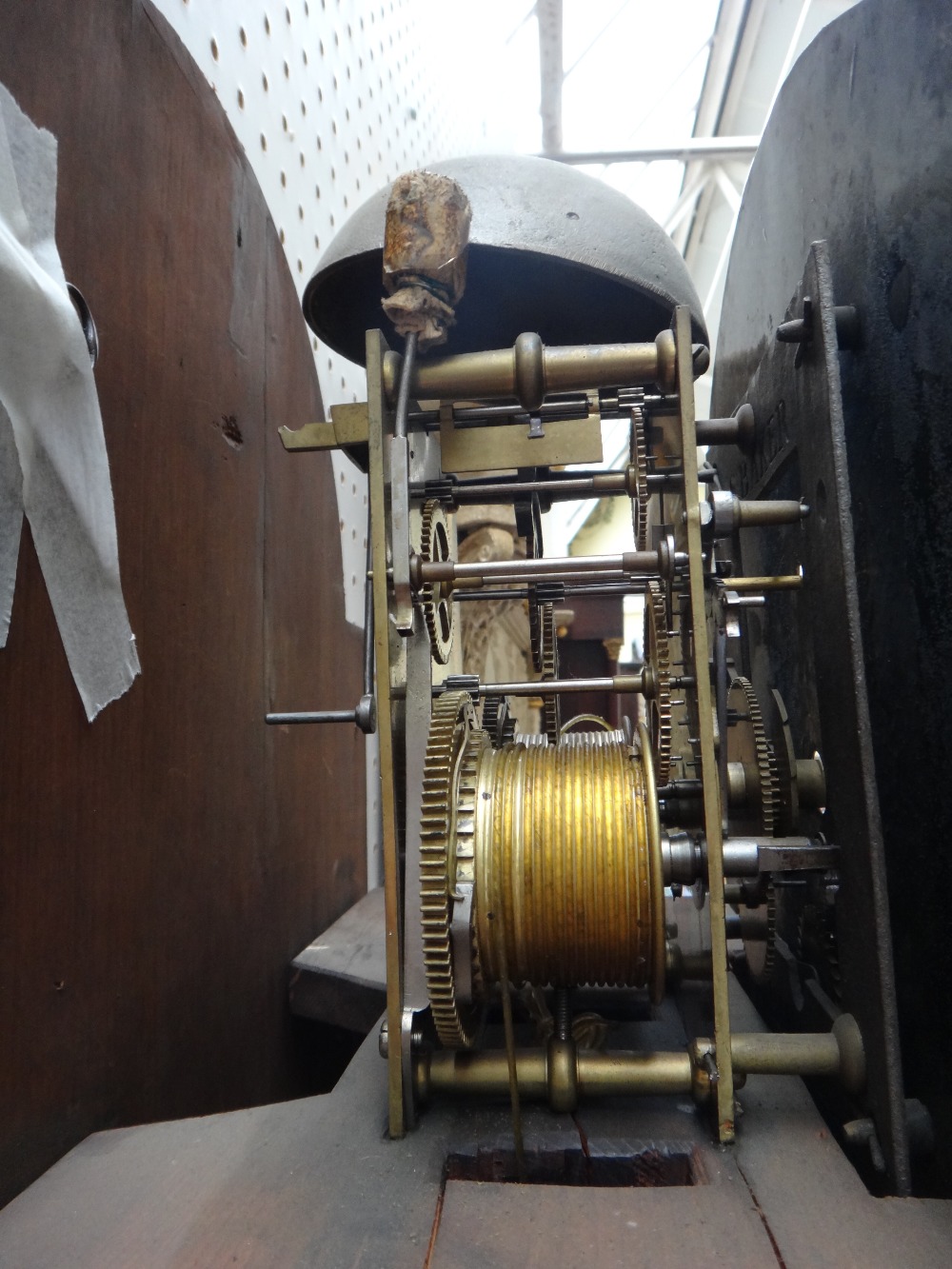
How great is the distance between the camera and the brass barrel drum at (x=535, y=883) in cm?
96

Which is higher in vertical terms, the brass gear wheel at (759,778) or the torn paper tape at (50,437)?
the torn paper tape at (50,437)

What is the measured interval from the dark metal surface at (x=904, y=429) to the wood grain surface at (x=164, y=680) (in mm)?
972

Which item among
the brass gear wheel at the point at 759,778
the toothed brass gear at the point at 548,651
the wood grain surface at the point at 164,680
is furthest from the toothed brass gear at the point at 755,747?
the wood grain surface at the point at 164,680

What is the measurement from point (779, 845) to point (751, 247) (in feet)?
3.65

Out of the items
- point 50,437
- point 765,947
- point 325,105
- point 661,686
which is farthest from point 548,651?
point 325,105

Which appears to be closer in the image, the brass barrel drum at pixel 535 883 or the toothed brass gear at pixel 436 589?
the brass barrel drum at pixel 535 883

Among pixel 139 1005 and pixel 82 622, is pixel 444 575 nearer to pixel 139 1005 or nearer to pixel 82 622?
pixel 82 622

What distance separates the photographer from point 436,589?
3.69ft

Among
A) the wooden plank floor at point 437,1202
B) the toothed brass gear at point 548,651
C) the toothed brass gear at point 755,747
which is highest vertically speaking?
the toothed brass gear at point 548,651

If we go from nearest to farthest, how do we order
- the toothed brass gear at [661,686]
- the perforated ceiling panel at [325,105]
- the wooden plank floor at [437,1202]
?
the wooden plank floor at [437,1202] < the toothed brass gear at [661,686] < the perforated ceiling panel at [325,105]

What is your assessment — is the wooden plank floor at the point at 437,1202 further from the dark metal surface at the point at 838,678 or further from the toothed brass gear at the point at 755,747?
the toothed brass gear at the point at 755,747

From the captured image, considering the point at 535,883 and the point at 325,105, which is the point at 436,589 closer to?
the point at 535,883

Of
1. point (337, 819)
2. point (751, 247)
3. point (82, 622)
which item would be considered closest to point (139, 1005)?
point (82, 622)

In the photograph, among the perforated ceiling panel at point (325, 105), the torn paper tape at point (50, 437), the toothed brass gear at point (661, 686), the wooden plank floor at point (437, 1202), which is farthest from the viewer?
the perforated ceiling panel at point (325, 105)
